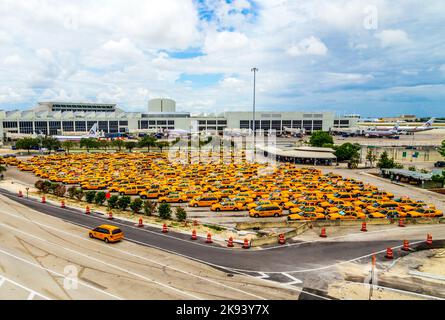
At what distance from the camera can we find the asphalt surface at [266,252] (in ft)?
69.8

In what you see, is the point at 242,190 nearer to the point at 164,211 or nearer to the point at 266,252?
the point at 164,211

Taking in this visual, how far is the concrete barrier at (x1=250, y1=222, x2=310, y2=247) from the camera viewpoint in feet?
84.3

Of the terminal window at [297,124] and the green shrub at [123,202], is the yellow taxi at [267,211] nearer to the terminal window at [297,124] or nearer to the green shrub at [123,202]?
the green shrub at [123,202]

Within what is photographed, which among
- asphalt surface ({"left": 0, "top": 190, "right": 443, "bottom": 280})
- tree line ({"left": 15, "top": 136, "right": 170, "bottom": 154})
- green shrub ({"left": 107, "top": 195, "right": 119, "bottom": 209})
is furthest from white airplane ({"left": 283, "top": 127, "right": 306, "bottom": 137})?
asphalt surface ({"left": 0, "top": 190, "right": 443, "bottom": 280})

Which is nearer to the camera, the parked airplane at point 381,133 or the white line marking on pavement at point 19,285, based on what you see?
the white line marking on pavement at point 19,285

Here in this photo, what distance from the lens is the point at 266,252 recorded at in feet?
79.5

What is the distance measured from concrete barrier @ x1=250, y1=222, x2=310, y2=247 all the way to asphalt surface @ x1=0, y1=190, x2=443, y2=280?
99cm

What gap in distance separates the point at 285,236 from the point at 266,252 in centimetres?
423

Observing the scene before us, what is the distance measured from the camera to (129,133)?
6383 inches

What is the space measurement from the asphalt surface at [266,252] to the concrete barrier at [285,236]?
3.24ft

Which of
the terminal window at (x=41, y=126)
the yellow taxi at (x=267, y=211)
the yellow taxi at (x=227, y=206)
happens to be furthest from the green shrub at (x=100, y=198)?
the terminal window at (x=41, y=126)

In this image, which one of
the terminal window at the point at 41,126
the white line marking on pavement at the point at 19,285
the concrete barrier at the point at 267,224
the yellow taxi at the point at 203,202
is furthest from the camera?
the terminal window at the point at 41,126
